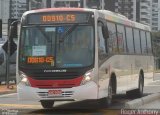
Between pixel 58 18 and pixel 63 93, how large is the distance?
225 cm

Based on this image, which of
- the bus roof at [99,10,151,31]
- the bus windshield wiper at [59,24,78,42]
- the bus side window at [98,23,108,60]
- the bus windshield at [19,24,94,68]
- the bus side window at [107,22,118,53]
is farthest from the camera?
the bus roof at [99,10,151,31]

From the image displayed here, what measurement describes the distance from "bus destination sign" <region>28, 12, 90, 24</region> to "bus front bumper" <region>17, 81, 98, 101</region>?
6.31 ft

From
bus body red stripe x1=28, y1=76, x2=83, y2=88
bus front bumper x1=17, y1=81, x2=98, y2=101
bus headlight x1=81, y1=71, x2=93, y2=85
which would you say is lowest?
bus front bumper x1=17, y1=81, x2=98, y2=101

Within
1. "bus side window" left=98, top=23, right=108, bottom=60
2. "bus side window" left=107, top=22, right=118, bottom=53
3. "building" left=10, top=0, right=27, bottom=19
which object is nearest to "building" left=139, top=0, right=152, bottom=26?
"building" left=10, top=0, right=27, bottom=19

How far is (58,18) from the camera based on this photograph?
16.0 meters

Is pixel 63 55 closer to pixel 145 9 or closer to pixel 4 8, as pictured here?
pixel 4 8

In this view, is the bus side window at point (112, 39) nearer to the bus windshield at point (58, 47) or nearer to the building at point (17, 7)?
the bus windshield at point (58, 47)

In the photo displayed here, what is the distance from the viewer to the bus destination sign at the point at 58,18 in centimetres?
1595

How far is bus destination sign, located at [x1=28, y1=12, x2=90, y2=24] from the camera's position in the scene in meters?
15.9

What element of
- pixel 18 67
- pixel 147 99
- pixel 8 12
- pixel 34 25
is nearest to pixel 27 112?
pixel 18 67

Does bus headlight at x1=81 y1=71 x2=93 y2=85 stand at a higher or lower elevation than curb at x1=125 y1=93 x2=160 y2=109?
higher

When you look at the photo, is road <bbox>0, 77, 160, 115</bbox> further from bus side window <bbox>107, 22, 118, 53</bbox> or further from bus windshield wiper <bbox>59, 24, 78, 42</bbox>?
bus windshield wiper <bbox>59, 24, 78, 42</bbox>

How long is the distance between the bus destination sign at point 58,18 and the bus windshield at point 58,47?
0.57 feet

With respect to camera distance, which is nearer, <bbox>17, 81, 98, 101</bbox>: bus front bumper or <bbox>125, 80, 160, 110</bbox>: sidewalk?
<bbox>17, 81, 98, 101</bbox>: bus front bumper
